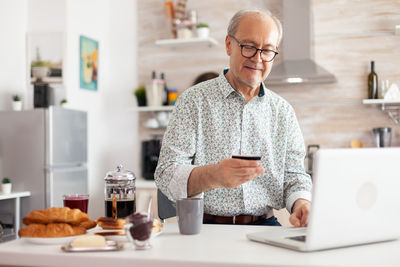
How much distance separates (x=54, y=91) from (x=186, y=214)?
282 centimetres

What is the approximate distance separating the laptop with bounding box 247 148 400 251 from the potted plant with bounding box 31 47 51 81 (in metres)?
3.26

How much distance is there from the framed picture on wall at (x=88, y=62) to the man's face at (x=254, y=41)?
266cm

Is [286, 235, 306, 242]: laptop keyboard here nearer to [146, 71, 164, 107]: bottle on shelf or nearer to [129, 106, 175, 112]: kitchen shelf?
[129, 106, 175, 112]: kitchen shelf

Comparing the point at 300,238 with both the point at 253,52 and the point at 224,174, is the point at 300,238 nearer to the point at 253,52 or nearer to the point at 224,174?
the point at 224,174

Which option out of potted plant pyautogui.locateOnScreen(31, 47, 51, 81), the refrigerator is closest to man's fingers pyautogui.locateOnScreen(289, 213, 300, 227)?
the refrigerator

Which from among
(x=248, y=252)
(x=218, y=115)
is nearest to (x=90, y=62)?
(x=218, y=115)

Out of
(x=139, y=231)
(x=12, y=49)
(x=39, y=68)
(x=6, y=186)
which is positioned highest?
(x=12, y=49)

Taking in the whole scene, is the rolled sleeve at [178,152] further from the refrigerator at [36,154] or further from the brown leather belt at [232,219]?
the refrigerator at [36,154]

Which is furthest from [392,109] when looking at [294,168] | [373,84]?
[294,168]

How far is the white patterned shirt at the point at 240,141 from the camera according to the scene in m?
1.99

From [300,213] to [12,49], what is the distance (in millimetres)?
3160

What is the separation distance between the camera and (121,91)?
16.0 ft

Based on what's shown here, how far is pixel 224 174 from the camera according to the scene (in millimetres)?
1548

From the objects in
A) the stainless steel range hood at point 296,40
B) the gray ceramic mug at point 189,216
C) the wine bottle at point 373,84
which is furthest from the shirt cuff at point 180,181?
the wine bottle at point 373,84
